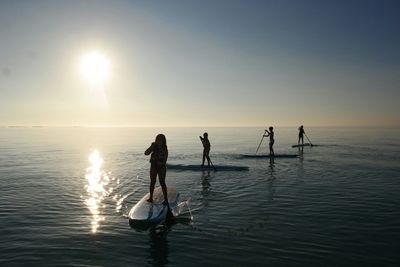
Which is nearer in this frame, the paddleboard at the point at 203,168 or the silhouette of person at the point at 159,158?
the silhouette of person at the point at 159,158

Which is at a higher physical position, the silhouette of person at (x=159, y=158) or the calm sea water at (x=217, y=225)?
the silhouette of person at (x=159, y=158)

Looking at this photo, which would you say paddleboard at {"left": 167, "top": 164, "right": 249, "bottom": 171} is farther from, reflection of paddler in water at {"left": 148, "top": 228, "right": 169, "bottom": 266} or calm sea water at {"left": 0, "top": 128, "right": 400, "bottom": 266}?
reflection of paddler in water at {"left": 148, "top": 228, "right": 169, "bottom": 266}

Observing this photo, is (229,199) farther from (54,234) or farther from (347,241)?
(54,234)

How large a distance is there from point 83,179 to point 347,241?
65.7ft

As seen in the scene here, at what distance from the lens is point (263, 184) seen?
2267cm

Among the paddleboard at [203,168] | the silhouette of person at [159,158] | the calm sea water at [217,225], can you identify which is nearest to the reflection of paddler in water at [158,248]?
the calm sea water at [217,225]

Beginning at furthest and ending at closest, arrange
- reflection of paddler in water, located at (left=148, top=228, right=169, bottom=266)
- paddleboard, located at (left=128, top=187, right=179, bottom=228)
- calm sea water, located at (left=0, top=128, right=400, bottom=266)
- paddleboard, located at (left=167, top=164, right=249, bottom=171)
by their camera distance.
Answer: paddleboard, located at (left=167, top=164, right=249, bottom=171) < paddleboard, located at (left=128, top=187, right=179, bottom=228) < calm sea water, located at (left=0, top=128, right=400, bottom=266) < reflection of paddler in water, located at (left=148, top=228, right=169, bottom=266)

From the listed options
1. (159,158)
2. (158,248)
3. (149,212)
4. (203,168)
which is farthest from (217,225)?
(203,168)

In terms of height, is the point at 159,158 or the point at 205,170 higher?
the point at 159,158

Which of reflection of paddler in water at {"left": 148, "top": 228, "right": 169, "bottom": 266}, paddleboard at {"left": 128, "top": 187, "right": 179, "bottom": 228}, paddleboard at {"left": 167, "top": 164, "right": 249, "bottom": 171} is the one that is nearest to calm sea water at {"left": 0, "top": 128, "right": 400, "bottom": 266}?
reflection of paddler in water at {"left": 148, "top": 228, "right": 169, "bottom": 266}

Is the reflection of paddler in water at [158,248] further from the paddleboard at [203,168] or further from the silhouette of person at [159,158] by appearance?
the paddleboard at [203,168]

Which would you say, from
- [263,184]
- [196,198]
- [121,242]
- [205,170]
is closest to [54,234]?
[121,242]

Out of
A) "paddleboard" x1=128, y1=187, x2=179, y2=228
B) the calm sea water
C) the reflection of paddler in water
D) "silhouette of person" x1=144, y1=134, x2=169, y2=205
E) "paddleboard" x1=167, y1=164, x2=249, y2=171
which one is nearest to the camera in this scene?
the reflection of paddler in water

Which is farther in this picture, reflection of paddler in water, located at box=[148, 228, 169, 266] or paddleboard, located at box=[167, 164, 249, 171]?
paddleboard, located at box=[167, 164, 249, 171]
